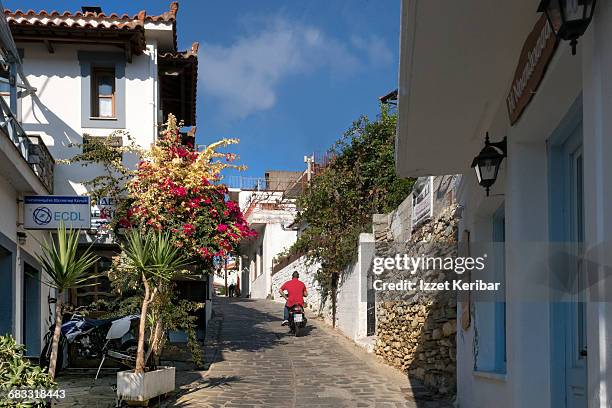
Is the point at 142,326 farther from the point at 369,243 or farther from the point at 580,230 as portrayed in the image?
the point at 369,243

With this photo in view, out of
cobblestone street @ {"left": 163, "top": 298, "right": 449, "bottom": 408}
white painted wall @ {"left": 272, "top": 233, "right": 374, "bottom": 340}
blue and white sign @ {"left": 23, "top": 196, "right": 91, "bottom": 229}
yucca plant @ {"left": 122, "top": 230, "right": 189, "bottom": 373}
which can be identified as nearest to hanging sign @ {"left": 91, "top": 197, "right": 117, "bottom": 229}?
blue and white sign @ {"left": 23, "top": 196, "right": 91, "bottom": 229}

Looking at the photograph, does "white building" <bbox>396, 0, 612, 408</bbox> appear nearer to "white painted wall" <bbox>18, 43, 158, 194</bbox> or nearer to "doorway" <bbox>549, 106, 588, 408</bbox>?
"doorway" <bbox>549, 106, 588, 408</bbox>

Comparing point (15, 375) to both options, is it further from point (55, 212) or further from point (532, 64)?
point (55, 212)

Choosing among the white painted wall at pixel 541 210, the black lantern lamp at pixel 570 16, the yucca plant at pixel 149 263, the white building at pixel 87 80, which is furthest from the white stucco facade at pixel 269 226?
the black lantern lamp at pixel 570 16

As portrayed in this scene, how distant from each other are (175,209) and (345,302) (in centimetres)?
555

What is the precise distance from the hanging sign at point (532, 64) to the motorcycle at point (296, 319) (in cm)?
1145

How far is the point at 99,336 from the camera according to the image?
34.6ft

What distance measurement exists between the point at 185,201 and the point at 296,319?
5351mm

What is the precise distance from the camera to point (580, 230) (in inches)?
177

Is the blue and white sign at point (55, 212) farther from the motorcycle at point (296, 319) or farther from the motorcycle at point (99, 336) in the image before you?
the motorcycle at point (296, 319)

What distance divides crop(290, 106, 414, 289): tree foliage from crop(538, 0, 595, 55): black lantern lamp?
1249cm

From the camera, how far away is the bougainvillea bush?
11.3m

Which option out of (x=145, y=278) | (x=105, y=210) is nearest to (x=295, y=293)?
(x=105, y=210)

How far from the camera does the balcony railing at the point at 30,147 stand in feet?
29.6
